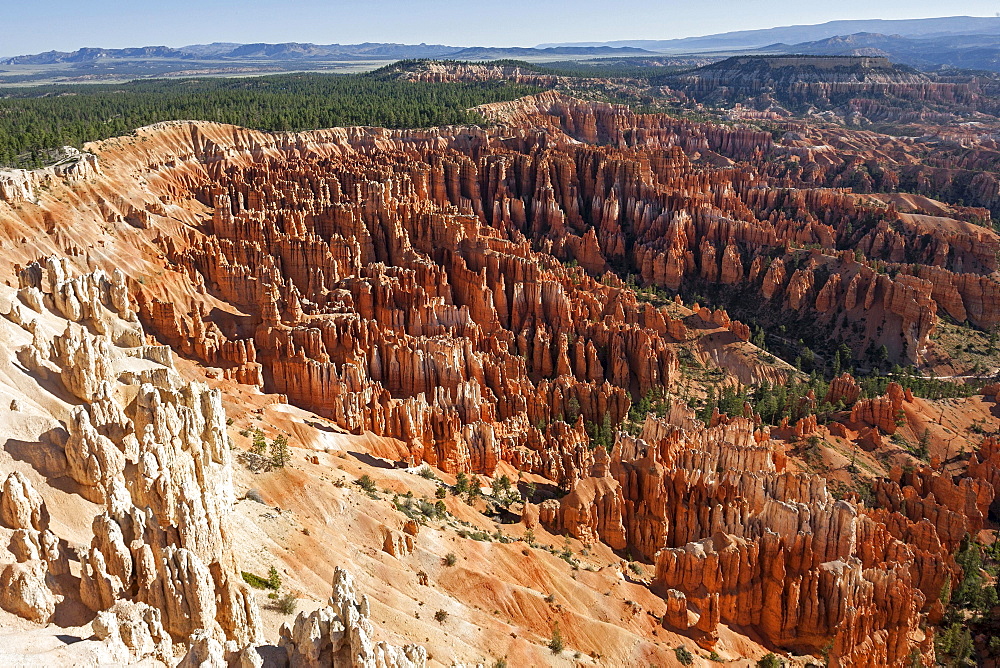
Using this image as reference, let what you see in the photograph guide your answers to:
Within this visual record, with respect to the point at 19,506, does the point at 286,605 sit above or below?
below

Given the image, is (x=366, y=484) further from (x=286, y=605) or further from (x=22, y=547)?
(x=22, y=547)

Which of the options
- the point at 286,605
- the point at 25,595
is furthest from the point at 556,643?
the point at 25,595

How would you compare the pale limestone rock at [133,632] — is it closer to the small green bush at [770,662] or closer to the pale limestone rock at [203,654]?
the pale limestone rock at [203,654]

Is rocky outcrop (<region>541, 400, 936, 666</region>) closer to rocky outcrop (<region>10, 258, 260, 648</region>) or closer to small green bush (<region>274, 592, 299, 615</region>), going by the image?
small green bush (<region>274, 592, 299, 615</region>)

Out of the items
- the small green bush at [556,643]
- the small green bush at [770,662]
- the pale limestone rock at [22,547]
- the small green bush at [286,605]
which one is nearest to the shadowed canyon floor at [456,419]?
the pale limestone rock at [22,547]

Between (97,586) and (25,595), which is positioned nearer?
(25,595)

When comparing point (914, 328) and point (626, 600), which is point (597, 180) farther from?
point (626, 600)
